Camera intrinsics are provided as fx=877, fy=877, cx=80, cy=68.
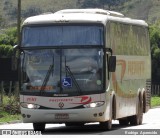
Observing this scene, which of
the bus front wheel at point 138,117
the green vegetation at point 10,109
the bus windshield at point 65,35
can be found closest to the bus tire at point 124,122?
the bus front wheel at point 138,117

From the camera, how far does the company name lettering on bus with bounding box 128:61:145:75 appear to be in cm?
3062

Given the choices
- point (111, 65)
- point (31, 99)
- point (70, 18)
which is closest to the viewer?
point (31, 99)

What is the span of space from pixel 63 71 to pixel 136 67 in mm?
6487

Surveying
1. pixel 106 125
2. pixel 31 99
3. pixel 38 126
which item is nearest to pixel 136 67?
pixel 106 125

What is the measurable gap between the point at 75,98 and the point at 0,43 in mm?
Result: 80983

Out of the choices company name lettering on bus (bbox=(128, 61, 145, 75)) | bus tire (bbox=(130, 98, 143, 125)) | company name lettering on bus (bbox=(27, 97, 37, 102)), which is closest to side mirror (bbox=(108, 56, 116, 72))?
company name lettering on bus (bbox=(27, 97, 37, 102))

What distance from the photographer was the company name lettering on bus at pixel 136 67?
30625 millimetres

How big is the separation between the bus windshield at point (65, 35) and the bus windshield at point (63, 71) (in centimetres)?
25

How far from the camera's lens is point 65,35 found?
26266 mm

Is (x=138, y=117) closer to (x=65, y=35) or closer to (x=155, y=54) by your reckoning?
(x=65, y=35)

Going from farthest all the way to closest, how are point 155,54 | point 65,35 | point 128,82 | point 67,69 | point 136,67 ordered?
1. point 155,54
2. point 136,67
3. point 128,82
4. point 65,35
5. point 67,69

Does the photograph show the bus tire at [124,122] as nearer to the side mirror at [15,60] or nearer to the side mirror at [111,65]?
the side mirror at [111,65]

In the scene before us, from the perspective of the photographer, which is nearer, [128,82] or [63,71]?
[63,71]

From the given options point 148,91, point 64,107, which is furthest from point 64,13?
point 148,91
